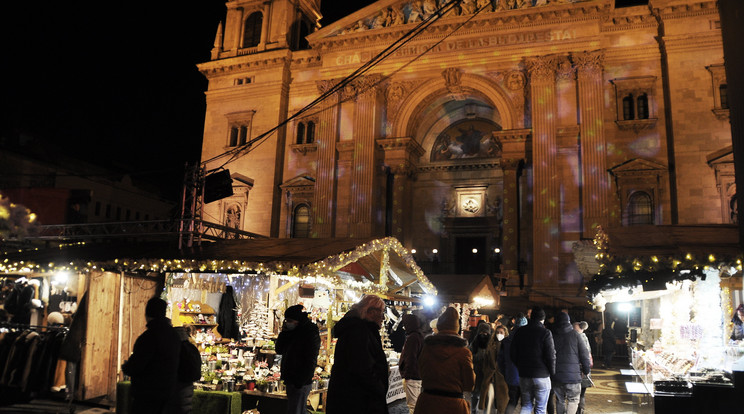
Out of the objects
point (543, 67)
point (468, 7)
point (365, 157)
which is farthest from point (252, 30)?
point (543, 67)

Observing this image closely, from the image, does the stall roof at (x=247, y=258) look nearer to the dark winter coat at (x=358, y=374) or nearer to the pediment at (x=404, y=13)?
the dark winter coat at (x=358, y=374)

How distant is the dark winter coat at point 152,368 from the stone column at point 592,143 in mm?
20601

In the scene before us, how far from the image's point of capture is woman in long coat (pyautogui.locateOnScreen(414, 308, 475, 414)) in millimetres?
5555

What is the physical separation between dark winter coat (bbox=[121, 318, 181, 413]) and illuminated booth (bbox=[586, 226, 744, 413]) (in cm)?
579

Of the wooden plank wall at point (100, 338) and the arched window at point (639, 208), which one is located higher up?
the arched window at point (639, 208)

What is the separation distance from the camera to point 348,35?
28641 millimetres

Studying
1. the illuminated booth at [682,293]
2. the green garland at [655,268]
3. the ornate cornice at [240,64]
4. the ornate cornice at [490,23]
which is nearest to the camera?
the illuminated booth at [682,293]

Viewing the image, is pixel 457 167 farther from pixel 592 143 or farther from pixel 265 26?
pixel 265 26

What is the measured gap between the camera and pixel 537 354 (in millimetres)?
8477

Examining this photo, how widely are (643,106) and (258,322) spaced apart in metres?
20.8

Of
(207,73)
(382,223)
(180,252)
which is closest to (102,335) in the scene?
(180,252)

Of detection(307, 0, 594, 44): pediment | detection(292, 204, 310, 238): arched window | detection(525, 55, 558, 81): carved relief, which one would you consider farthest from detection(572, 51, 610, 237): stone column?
detection(292, 204, 310, 238): arched window

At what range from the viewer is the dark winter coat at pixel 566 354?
29.6 feet

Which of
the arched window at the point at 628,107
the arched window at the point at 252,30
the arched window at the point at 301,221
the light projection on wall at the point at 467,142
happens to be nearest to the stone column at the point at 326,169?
the arched window at the point at 301,221
